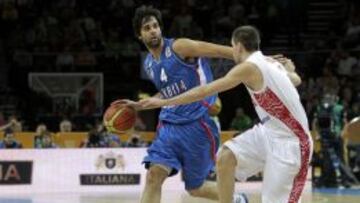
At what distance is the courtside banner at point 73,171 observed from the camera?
46.8 ft

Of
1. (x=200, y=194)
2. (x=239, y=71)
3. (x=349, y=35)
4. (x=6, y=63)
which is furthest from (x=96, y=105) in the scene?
(x=239, y=71)

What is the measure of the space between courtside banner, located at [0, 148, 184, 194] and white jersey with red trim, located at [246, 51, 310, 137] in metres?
8.46

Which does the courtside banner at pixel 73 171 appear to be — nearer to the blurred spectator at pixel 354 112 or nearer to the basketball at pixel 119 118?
the blurred spectator at pixel 354 112

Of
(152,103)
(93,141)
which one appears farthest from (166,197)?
(152,103)

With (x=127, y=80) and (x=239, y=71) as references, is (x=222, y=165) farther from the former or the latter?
(x=127, y=80)

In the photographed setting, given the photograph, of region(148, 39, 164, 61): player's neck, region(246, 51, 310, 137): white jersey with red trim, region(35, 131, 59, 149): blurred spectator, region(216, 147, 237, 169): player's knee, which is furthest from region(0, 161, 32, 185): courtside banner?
region(246, 51, 310, 137): white jersey with red trim

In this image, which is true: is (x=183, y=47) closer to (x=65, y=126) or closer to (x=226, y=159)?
(x=226, y=159)

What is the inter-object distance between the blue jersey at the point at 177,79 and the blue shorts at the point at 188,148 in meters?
0.07

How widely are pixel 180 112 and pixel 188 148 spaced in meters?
0.30

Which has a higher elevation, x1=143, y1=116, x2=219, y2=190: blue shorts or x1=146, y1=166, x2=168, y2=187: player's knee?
x1=143, y1=116, x2=219, y2=190: blue shorts

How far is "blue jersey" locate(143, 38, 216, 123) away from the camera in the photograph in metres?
7.05

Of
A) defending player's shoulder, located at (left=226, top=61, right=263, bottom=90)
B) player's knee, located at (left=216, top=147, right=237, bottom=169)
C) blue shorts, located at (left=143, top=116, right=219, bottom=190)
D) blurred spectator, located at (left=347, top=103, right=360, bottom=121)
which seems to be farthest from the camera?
blurred spectator, located at (left=347, top=103, right=360, bottom=121)

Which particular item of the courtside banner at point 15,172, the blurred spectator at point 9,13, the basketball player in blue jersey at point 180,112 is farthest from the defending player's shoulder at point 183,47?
the blurred spectator at point 9,13

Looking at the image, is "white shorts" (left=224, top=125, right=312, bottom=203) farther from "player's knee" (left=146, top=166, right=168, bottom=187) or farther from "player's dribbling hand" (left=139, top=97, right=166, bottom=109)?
"player's knee" (left=146, top=166, right=168, bottom=187)
